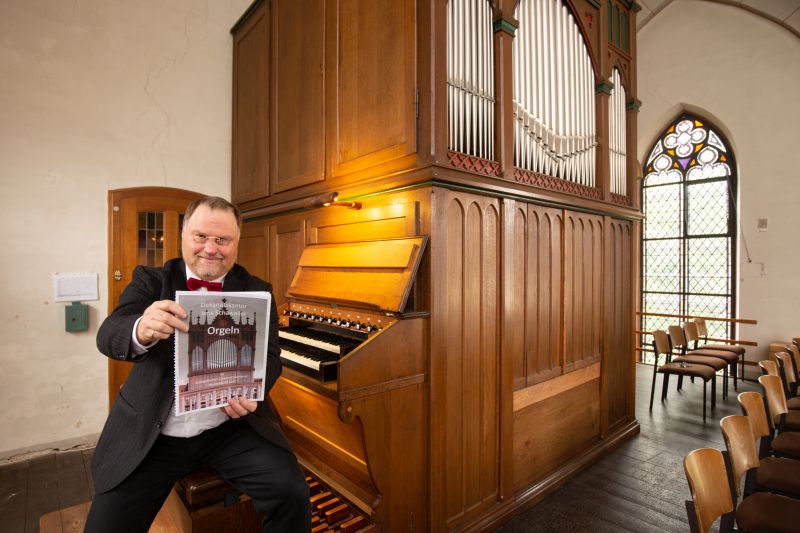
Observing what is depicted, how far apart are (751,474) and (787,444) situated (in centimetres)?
88

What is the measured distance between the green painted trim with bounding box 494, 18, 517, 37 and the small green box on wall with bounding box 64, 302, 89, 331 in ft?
15.3

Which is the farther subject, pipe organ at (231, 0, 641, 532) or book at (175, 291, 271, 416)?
pipe organ at (231, 0, 641, 532)

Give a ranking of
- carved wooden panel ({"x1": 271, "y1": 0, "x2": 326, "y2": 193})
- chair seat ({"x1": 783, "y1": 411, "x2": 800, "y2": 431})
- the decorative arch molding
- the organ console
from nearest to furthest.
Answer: the organ console, chair seat ({"x1": 783, "y1": 411, "x2": 800, "y2": 431}), carved wooden panel ({"x1": 271, "y1": 0, "x2": 326, "y2": 193}), the decorative arch molding

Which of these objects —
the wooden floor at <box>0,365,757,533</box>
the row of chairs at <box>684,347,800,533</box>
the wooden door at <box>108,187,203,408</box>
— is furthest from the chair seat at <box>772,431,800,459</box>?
the wooden door at <box>108,187,203,408</box>

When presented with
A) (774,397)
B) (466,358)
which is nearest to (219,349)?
(466,358)

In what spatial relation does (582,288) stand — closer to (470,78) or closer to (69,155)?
(470,78)

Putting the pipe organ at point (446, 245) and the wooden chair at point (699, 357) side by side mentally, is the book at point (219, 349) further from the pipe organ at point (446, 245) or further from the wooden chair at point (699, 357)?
the wooden chair at point (699, 357)

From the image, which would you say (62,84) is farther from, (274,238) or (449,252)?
(449,252)

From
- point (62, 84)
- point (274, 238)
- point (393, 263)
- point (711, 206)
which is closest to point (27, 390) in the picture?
point (274, 238)

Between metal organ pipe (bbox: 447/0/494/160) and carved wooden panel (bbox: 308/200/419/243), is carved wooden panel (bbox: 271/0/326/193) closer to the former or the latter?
carved wooden panel (bbox: 308/200/419/243)

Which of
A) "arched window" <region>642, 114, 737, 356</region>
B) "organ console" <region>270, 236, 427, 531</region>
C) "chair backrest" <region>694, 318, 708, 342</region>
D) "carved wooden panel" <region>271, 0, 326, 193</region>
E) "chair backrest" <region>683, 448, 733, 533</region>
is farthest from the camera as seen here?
"arched window" <region>642, 114, 737, 356</region>

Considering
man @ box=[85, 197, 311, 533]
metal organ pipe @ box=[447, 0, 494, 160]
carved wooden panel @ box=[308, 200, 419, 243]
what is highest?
metal organ pipe @ box=[447, 0, 494, 160]

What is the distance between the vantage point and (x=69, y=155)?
4.43 m

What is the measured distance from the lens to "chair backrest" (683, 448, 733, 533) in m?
1.80
